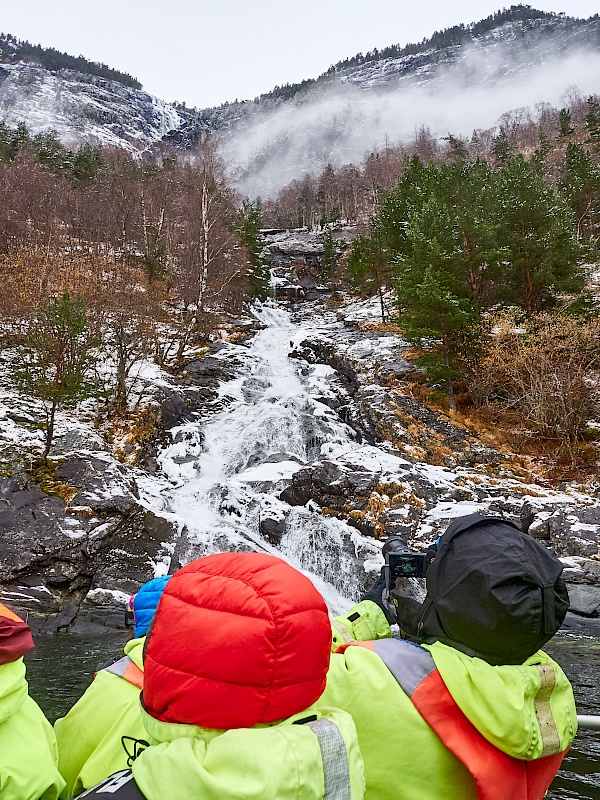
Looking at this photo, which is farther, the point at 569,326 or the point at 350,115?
the point at 350,115

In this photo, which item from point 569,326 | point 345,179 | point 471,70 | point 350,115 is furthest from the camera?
point 471,70

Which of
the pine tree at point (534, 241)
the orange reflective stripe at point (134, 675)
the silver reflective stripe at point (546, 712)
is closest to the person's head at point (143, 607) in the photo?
the orange reflective stripe at point (134, 675)

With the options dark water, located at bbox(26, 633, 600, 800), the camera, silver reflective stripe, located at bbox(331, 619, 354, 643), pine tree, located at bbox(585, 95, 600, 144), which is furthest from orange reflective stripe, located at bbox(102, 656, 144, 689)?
pine tree, located at bbox(585, 95, 600, 144)

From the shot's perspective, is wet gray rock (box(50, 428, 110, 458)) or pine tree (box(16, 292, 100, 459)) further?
wet gray rock (box(50, 428, 110, 458))

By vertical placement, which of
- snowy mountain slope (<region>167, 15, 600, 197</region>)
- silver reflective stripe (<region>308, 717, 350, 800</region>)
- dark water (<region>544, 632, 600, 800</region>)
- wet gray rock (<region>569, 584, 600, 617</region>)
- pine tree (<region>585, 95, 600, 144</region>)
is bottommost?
wet gray rock (<region>569, 584, 600, 617</region>)

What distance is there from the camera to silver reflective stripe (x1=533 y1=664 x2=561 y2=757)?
4.78 ft

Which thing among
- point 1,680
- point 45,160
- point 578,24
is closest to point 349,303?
point 45,160

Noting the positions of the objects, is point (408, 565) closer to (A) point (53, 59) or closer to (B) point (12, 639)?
(B) point (12, 639)

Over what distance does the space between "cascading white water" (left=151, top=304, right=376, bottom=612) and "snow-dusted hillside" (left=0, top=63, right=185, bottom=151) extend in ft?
225

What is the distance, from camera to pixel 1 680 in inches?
61.8

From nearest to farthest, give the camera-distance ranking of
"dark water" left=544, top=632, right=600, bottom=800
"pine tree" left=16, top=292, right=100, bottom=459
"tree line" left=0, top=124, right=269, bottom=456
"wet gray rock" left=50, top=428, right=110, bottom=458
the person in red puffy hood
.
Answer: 1. the person in red puffy hood
2. "dark water" left=544, top=632, right=600, bottom=800
3. "pine tree" left=16, top=292, right=100, bottom=459
4. "wet gray rock" left=50, top=428, right=110, bottom=458
5. "tree line" left=0, top=124, right=269, bottom=456

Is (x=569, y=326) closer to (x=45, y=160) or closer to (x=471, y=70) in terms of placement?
(x=45, y=160)

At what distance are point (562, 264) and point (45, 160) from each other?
117 ft

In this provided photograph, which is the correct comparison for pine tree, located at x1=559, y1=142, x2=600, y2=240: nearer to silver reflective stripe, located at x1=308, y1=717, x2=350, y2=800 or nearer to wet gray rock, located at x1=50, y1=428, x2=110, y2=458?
wet gray rock, located at x1=50, y1=428, x2=110, y2=458
